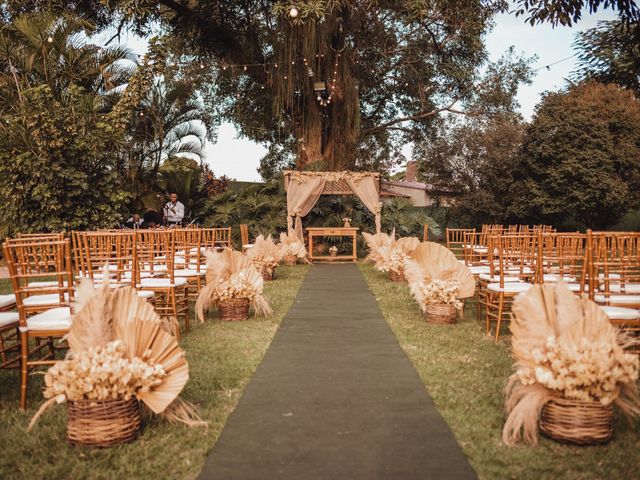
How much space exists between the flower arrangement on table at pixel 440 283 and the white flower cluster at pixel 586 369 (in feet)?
10.7

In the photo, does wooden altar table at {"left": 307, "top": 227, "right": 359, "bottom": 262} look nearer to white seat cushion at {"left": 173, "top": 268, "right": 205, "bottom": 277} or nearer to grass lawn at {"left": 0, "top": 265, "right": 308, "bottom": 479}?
white seat cushion at {"left": 173, "top": 268, "right": 205, "bottom": 277}

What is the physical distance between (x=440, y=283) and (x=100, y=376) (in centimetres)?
423

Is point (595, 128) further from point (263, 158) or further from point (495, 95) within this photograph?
point (263, 158)

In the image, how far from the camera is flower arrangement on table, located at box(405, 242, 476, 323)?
643cm

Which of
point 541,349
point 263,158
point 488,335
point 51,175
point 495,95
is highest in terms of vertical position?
point 495,95

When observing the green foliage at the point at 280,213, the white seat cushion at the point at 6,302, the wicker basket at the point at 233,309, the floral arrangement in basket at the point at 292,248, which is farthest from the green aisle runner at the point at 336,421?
the green foliage at the point at 280,213

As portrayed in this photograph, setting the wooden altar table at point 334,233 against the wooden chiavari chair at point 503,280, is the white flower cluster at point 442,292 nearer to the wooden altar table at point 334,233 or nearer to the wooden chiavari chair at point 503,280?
the wooden chiavari chair at point 503,280

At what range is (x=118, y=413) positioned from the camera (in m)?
3.15

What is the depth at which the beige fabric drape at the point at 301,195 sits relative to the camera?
14922 millimetres

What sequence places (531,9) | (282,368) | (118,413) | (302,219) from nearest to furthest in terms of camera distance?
1. (118,413)
2. (282,368)
3. (531,9)
4. (302,219)

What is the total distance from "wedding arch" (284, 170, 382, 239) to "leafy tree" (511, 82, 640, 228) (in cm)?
620

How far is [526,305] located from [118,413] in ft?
7.61

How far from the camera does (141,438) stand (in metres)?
3.27

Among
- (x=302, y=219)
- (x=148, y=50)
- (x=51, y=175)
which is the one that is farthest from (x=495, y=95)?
(x=51, y=175)
